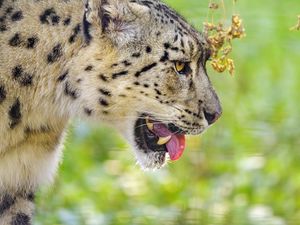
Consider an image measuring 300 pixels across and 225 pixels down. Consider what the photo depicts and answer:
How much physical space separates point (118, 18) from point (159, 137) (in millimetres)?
535

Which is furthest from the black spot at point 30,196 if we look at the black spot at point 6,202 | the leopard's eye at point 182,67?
the leopard's eye at point 182,67

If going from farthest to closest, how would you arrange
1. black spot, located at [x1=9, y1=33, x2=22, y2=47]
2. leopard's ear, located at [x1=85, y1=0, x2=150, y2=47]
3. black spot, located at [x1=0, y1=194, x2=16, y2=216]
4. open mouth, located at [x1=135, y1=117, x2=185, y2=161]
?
black spot, located at [x1=0, y1=194, x2=16, y2=216]
open mouth, located at [x1=135, y1=117, x2=185, y2=161]
black spot, located at [x1=9, y1=33, x2=22, y2=47]
leopard's ear, located at [x1=85, y1=0, x2=150, y2=47]

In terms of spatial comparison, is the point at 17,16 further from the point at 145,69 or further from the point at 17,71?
the point at 145,69

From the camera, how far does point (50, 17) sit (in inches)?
254

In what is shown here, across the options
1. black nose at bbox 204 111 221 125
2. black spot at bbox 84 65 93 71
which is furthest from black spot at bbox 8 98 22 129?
black nose at bbox 204 111 221 125

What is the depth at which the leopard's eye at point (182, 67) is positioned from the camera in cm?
648

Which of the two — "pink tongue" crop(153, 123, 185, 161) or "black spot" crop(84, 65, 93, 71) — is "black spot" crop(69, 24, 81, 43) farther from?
"pink tongue" crop(153, 123, 185, 161)

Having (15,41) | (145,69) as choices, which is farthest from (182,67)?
(15,41)

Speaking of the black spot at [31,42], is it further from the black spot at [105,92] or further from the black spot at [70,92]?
the black spot at [105,92]

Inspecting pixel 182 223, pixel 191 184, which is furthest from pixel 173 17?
pixel 191 184

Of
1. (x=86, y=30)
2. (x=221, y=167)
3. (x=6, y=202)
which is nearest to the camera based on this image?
(x=86, y=30)

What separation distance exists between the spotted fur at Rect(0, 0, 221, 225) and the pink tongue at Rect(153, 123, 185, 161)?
8 centimetres

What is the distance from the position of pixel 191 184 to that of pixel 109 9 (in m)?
1.91

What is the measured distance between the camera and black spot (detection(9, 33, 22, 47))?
6457mm
